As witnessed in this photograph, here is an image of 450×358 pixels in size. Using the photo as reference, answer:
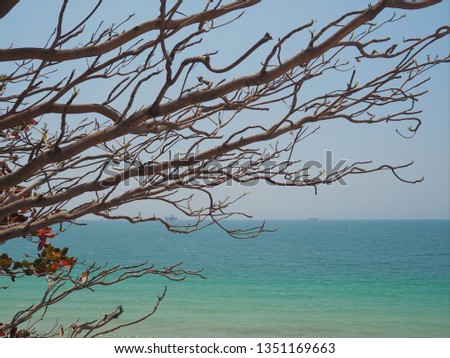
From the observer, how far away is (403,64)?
Result: 2.28m

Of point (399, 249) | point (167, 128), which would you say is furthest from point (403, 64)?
point (399, 249)

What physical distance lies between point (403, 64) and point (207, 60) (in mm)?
793

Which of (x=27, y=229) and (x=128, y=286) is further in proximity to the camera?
(x=128, y=286)

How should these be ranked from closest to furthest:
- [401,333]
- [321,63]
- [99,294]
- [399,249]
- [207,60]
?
[207,60] → [321,63] → [401,333] → [99,294] → [399,249]

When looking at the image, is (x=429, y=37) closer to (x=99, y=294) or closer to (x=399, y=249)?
(x=99, y=294)

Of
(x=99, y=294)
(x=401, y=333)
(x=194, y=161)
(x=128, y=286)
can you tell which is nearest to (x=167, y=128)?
(x=194, y=161)

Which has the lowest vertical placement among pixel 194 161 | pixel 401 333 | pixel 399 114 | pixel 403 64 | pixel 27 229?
pixel 401 333

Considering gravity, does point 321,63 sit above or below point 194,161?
above

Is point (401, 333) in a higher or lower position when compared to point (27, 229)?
lower

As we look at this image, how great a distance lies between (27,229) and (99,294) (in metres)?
22.0

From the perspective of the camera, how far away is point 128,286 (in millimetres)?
26531

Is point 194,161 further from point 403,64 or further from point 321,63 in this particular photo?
point 403,64
